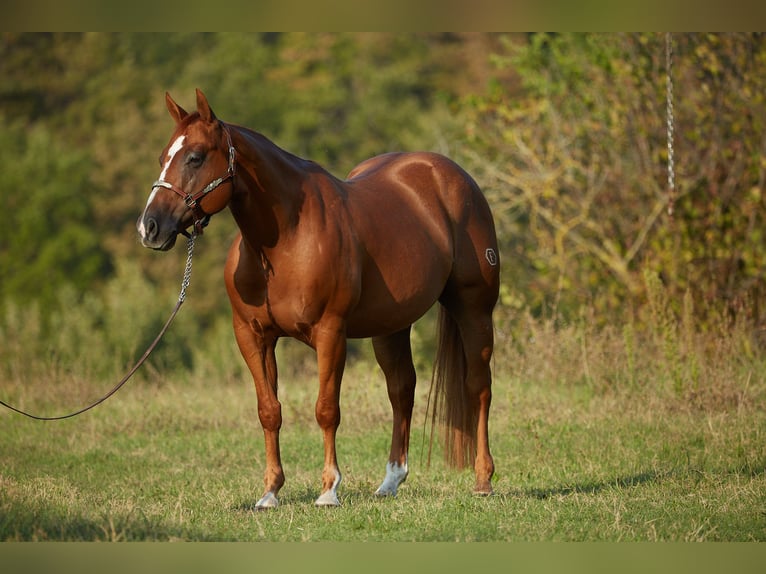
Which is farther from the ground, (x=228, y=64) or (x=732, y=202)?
(x=228, y=64)

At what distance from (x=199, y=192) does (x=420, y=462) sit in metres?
3.01

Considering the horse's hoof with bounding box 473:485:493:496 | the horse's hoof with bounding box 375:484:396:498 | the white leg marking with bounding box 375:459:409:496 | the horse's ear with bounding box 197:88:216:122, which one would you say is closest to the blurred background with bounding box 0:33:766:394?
the horse's hoof with bounding box 473:485:493:496

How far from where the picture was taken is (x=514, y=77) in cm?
2491

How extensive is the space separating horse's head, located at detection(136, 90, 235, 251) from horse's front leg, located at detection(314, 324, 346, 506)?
2.99 feet

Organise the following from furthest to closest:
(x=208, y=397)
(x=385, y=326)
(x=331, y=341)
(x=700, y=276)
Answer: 1. (x=700, y=276)
2. (x=208, y=397)
3. (x=385, y=326)
4. (x=331, y=341)

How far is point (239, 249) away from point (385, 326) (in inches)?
38.5

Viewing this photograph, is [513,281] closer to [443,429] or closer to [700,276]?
[700,276]

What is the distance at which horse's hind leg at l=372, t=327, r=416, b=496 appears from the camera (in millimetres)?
6832

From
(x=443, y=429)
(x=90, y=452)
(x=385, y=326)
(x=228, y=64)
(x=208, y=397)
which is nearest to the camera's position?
(x=385, y=326)

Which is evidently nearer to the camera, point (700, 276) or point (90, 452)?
point (90, 452)

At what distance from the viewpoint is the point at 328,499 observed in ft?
20.1

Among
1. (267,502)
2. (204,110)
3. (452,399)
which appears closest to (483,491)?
(452,399)

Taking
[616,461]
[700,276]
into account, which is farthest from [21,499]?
Answer: [700,276]

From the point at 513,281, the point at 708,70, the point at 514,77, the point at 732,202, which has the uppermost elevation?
the point at 514,77
